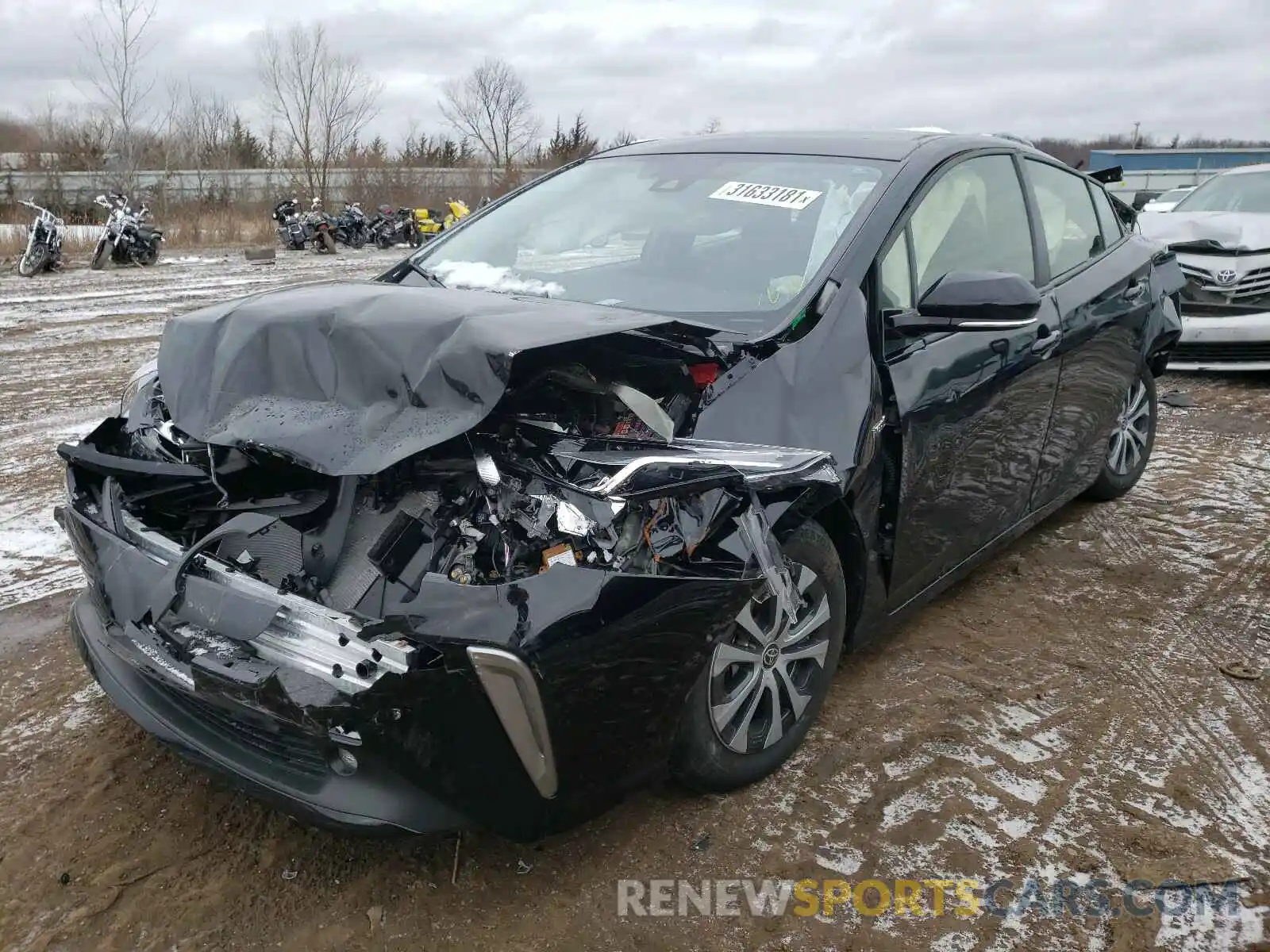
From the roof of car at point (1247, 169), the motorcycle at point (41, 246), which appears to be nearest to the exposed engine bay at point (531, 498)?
the roof of car at point (1247, 169)

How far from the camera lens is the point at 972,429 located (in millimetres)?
3174

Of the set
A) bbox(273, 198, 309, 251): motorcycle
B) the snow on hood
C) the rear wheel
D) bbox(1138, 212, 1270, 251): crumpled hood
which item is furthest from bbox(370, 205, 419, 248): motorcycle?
the snow on hood

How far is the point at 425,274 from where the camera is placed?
11.4 ft

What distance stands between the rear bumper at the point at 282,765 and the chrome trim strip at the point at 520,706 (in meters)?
0.20

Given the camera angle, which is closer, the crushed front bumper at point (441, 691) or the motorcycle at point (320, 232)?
the crushed front bumper at point (441, 691)

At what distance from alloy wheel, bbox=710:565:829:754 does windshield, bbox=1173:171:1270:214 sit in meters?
7.99

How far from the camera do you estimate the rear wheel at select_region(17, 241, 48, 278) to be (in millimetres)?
16297

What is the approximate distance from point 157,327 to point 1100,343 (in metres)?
9.55

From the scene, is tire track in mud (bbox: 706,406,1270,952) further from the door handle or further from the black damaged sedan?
the door handle

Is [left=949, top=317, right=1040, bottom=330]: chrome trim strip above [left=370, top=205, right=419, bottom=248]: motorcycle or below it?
below

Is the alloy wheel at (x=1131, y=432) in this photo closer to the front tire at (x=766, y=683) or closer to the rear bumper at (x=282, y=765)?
the front tire at (x=766, y=683)

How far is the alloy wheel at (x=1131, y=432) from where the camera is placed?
475 centimetres

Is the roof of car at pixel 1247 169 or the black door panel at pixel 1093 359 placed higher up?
the roof of car at pixel 1247 169

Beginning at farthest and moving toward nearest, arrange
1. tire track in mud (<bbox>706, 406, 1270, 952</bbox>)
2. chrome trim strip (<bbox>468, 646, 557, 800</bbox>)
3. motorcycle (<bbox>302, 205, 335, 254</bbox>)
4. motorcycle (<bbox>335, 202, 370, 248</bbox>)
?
motorcycle (<bbox>335, 202, 370, 248</bbox>) < motorcycle (<bbox>302, 205, 335, 254</bbox>) < tire track in mud (<bbox>706, 406, 1270, 952</bbox>) < chrome trim strip (<bbox>468, 646, 557, 800</bbox>)
